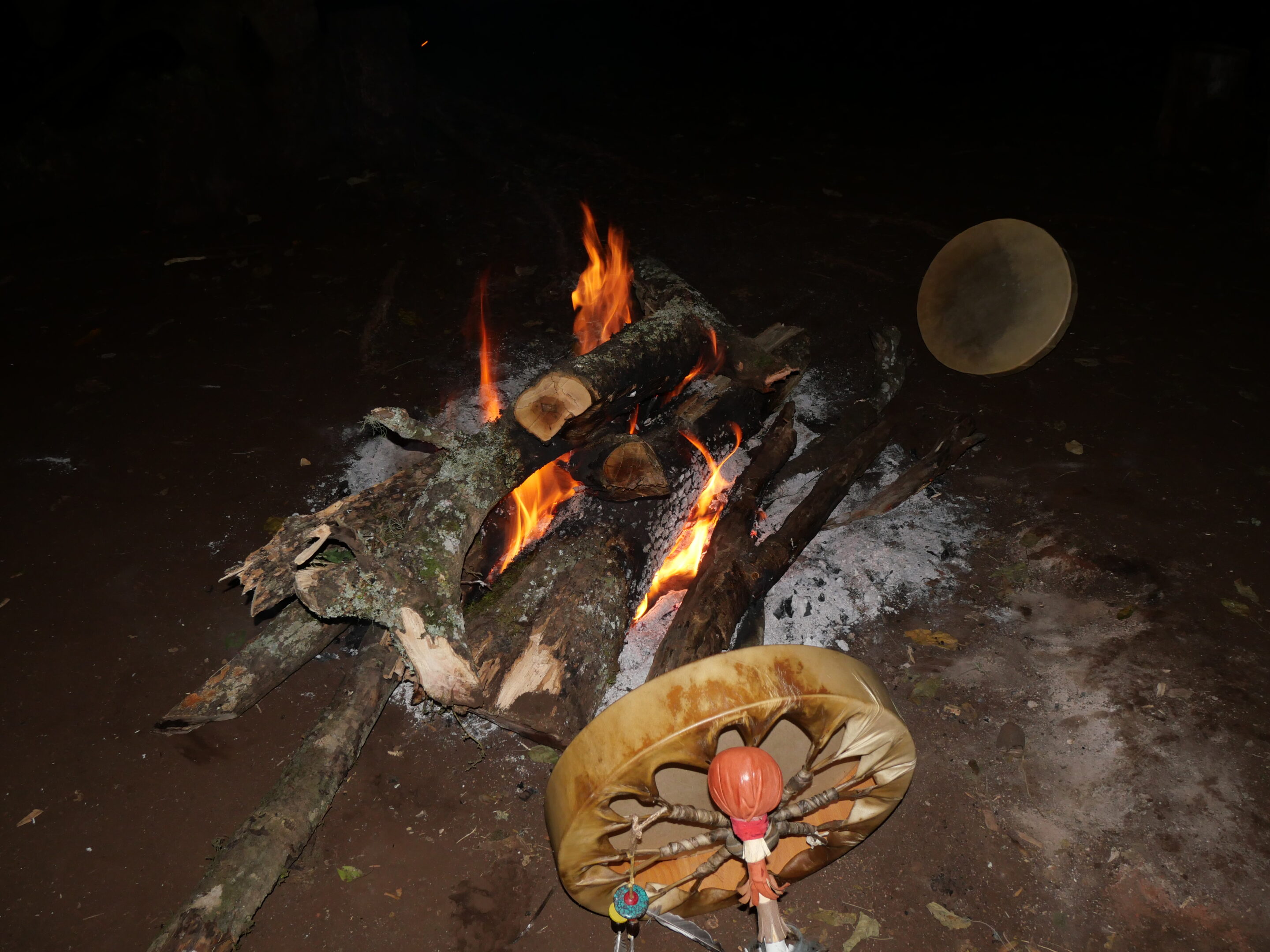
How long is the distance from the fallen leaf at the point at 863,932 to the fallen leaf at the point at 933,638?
51.3 inches

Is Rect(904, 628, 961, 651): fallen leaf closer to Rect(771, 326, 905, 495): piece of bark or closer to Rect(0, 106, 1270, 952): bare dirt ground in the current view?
Rect(0, 106, 1270, 952): bare dirt ground

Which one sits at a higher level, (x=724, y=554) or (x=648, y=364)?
(x=648, y=364)

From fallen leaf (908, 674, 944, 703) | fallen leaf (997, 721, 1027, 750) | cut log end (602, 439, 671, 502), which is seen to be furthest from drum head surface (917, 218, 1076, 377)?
cut log end (602, 439, 671, 502)

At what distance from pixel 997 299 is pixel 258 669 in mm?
4646

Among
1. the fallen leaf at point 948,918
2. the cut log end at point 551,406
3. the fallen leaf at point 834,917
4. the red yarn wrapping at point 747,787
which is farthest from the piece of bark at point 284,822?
the fallen leaf at point 948,918

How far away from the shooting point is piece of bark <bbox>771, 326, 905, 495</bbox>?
4.54m

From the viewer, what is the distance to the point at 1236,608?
144 inches

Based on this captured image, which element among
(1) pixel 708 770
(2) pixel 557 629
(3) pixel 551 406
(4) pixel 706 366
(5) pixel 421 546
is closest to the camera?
(1) pixel 708 770

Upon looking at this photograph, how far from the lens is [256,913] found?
2.83 m

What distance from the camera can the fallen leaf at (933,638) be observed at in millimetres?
3639

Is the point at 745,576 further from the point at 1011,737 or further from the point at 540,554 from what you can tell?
the point at 1011,737

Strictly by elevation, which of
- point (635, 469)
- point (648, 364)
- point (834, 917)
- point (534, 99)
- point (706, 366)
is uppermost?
point (534, 99)

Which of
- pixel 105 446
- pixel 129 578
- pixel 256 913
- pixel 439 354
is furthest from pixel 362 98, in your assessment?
pixel 256 913

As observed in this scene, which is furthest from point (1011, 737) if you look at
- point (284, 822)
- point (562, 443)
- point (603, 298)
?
point (603, 298)
